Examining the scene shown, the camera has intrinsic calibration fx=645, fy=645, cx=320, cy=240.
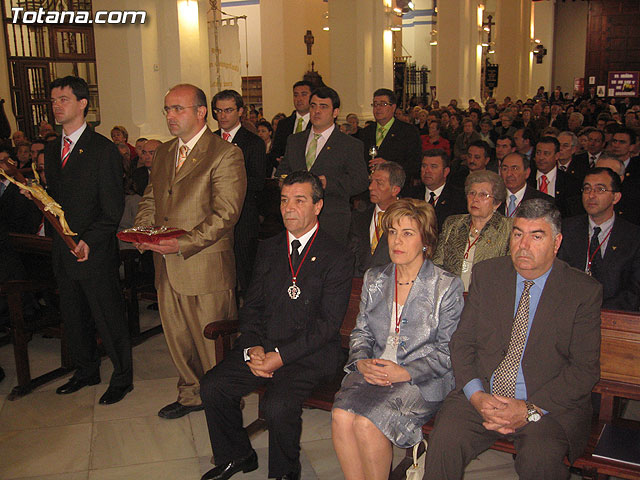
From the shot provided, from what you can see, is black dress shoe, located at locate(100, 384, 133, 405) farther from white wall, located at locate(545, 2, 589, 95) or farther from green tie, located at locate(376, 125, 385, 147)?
white wall, located at locate(545, 2, 589, 95)

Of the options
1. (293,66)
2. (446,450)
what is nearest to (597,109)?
(293,66)

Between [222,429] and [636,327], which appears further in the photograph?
[222,429]

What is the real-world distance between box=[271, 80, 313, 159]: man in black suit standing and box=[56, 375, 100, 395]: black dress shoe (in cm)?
249

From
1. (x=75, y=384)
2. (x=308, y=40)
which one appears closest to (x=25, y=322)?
(x=75, y=384)

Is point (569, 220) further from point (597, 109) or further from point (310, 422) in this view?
point (597, 109)

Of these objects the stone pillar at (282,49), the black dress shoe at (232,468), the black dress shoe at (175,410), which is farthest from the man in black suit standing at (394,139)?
→ the stone pillar at (282,49)

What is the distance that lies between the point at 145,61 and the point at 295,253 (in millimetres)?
5181

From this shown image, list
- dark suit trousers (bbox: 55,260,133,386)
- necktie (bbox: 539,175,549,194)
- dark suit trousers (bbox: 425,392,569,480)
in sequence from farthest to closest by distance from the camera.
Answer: necktie (bbox: 539,175,549,194) < dark suit trousers (bbox: 55,260,133,386) < dark suit trousers (bbox: 425,392,569,480)

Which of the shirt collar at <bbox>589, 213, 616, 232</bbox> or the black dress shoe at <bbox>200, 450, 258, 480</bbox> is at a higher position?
the shirt collar at <bbox>589, 213, 616, 232</bbox>

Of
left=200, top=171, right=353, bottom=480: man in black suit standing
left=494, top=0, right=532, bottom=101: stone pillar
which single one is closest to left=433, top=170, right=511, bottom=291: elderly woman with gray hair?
left=200, top=171, right=353, bottom=480: man in black suit standing

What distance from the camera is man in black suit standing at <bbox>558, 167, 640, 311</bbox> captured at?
3.46m

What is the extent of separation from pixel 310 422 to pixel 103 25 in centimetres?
555

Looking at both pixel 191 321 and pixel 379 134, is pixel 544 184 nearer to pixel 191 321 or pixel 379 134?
pixel 379 134

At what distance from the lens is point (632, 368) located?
2.67 meters
